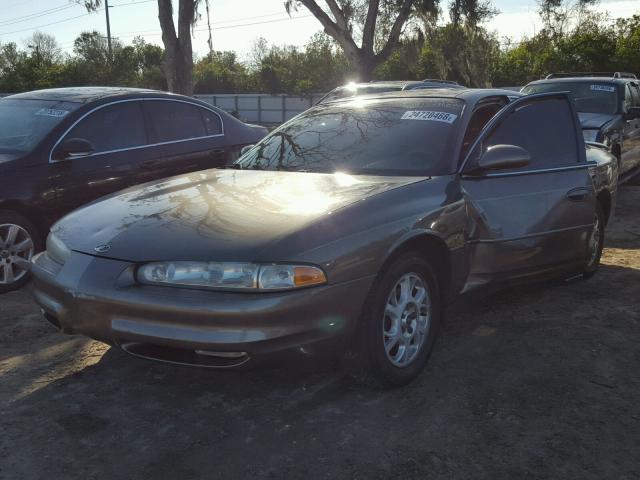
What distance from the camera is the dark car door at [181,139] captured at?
257 inches

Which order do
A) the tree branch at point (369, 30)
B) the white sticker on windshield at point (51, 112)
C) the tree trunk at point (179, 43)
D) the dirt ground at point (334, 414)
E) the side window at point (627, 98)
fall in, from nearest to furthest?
the dirt ground at point (334, 414) < the white sticker on windshield at point (51, 112) < the side window at point (627, 98) < the tree trunk at point (179, 43) < the tree branch at point (369, 30)

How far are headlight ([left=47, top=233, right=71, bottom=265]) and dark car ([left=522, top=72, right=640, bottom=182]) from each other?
8.04 metres

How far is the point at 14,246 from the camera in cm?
A: 544

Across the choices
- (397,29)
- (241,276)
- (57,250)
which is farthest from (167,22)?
(241,276)

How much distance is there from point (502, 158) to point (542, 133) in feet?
3.28

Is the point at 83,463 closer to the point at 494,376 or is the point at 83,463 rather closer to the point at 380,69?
the point at 494,376

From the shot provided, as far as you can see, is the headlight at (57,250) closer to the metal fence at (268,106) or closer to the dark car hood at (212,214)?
the dark car hood at (212,214)

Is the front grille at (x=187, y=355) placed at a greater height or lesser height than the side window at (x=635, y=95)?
lesser

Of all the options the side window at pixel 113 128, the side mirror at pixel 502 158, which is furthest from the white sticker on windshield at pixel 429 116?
the side window at pixel 113 128

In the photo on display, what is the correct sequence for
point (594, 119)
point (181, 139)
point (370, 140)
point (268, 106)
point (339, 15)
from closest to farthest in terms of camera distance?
point (370, 140), point (181, 139), point (594, 119), point (339, 15), point (268, 106)

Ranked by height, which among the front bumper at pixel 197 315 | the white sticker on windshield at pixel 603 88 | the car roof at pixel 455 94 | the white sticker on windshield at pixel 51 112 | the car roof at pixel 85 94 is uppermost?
the car roof at pixel 85 94

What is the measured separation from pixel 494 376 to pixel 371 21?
60.7ft

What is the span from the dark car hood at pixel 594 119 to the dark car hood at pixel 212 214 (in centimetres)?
688

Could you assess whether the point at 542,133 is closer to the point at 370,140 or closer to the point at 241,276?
the point at 370,140
